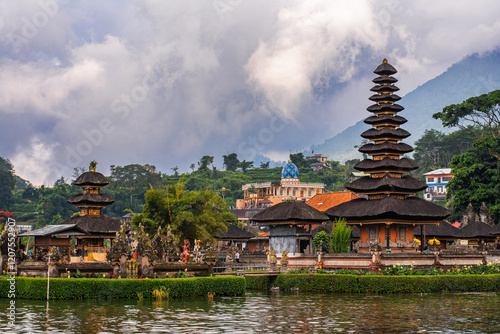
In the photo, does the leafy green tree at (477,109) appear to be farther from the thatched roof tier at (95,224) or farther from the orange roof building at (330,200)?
the thatched roof tier at (95,224)

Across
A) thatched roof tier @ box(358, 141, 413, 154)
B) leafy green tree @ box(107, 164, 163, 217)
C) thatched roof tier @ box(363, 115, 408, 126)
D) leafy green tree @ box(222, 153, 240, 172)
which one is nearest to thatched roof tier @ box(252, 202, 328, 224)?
thatched roof tier @ box(358, 141, 413, 154)

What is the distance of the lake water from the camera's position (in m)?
25.0

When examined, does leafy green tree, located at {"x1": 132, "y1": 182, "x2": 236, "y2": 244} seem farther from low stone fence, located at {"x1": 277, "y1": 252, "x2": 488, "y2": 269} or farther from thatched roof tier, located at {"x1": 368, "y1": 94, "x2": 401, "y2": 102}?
thatched roof tier, located at {"x1": 368, "y1": 94, "x2": 401, "y2": 102}

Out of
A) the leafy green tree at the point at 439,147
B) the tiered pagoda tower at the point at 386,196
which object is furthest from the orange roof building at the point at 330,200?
the leafy green tree at the point at 439,147

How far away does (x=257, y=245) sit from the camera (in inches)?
3137

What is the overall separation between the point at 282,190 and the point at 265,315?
10912 cm

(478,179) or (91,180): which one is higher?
(478,179)

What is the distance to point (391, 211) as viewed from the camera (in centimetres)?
4962

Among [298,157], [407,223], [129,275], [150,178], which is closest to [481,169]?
[407,223]

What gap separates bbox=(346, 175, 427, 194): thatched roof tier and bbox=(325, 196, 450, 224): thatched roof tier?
2.87ft

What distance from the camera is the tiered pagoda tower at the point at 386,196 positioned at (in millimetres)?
51062

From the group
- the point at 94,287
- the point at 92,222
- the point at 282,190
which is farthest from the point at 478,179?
the point at 282,190

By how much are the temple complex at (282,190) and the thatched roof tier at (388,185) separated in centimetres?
7802

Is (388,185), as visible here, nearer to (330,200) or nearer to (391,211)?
(391,211)
